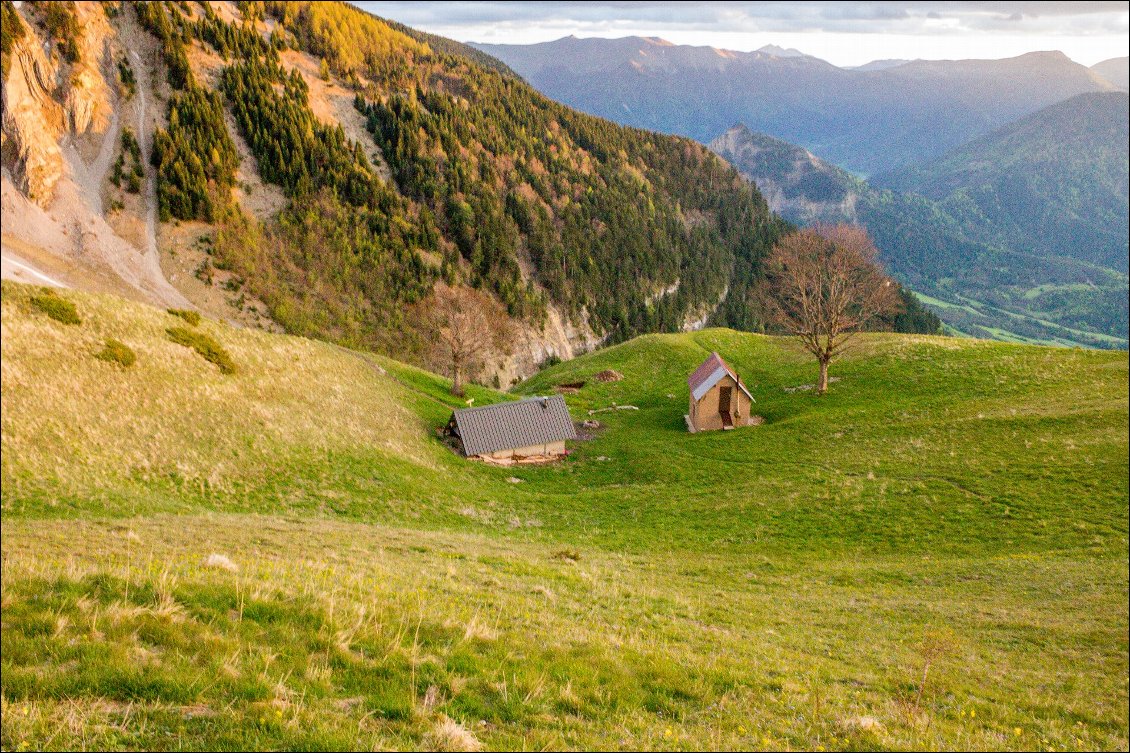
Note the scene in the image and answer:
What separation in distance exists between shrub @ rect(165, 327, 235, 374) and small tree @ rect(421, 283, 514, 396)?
26.1 m

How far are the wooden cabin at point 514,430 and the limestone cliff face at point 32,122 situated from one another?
9662 centimetres

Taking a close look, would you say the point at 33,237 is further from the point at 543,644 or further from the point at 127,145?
the point at 543,644

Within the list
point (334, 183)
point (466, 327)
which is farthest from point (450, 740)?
point (334, 183)

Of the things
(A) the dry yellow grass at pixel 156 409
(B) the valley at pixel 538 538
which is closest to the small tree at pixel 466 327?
(B) the valley at pixel 538 538

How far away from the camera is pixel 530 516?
117 feet

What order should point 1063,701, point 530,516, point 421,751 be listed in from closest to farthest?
point 421,751, point 1063,701, point 530,516

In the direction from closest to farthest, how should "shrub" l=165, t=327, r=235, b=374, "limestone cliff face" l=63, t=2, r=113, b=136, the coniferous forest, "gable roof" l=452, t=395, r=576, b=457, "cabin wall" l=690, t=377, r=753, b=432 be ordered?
"shrub" l=165, t=327, r=235, b=374 < "gable roof" l=452, t=395, r=576, b=457 < "cabin wall" l=690, t=377, r=753, b=432 < "limestone cliff face" l=63, t=2, r=113, b=136 < the coniferous forest

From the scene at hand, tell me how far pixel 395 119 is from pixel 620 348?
371ft

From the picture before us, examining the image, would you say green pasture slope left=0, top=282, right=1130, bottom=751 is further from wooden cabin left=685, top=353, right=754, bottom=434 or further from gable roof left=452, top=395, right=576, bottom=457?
wooden cabin left=685, top=353, right=754, bottom=434

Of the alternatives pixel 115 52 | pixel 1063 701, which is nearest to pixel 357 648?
pixel 1063 701

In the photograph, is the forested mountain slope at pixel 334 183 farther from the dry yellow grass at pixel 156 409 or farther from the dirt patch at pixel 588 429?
the dirt patch at pixel 588 429

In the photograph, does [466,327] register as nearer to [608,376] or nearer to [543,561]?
[608,376]

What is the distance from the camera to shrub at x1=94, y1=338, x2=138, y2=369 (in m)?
33.8

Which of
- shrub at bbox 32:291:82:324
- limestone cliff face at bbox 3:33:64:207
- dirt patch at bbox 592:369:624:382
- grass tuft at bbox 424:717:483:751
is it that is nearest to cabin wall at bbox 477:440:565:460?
dirt patch at bbox 592:369:624:382
